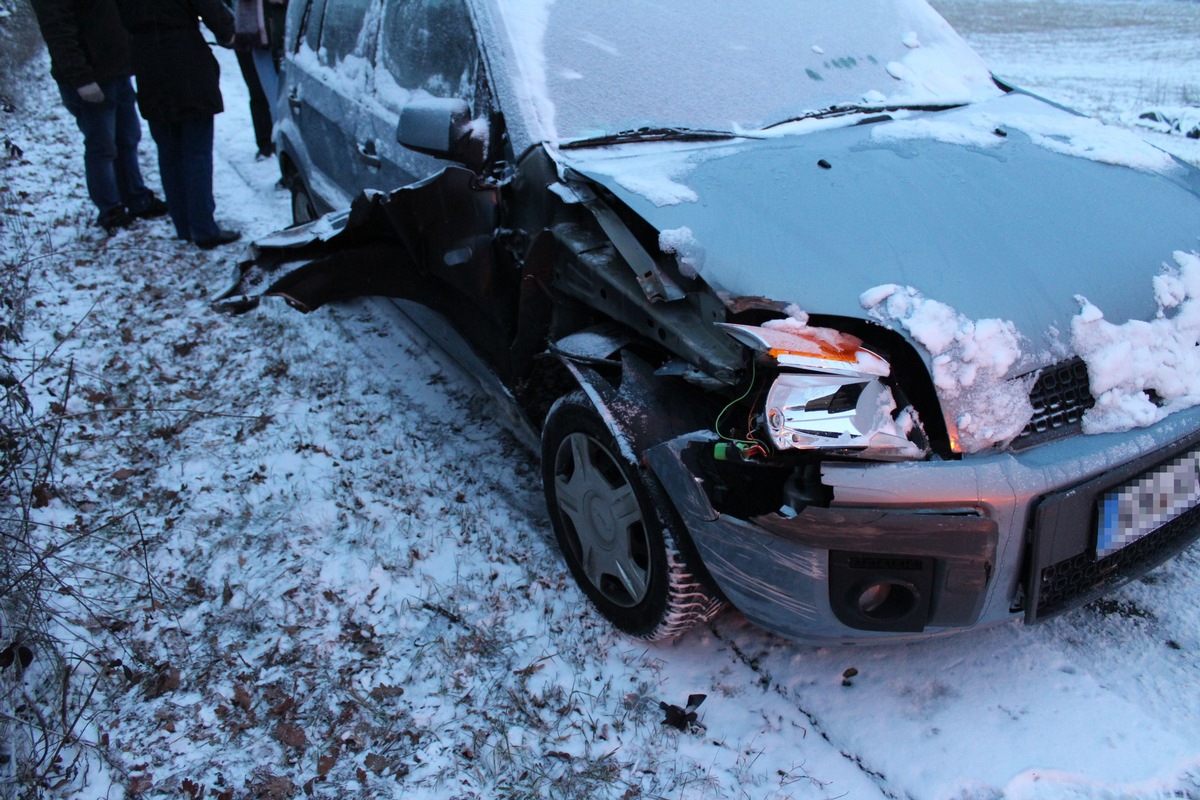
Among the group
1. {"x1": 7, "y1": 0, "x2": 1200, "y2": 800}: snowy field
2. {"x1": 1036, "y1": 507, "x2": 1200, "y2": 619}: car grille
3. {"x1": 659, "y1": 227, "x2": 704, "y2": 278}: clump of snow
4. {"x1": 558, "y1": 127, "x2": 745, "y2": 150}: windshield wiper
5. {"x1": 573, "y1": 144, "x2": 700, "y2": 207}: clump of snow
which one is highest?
{"x1": 558, "y1": 127, "x2": 745, "y2": 150}: windshield wiper

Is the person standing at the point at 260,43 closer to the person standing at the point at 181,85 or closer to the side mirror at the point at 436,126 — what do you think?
the person standing at the point at 181,85

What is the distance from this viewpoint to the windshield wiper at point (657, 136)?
2525mm

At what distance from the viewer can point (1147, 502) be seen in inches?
73.1

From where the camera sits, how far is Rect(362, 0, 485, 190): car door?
111 inches

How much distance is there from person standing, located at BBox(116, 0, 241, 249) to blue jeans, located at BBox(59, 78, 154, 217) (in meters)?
0.47

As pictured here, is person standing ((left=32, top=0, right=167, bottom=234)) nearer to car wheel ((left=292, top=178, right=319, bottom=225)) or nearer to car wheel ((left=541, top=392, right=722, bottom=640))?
car wheel ((left=292, top=178, right=319, bottom=225))

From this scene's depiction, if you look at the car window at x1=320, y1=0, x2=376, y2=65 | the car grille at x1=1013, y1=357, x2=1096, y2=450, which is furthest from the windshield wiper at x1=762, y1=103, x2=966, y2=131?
the car window at x1=320, y1=0, x2=376, y2=65

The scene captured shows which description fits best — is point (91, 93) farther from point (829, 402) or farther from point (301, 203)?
point (829, 402)

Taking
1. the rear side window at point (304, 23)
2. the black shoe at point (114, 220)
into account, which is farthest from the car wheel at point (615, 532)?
the black shoe at point (114, 220)

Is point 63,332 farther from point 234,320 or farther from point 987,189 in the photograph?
point 987,189

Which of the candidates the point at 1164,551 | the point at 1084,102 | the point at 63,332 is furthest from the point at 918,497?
the point at 1084,102

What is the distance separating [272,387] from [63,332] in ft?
4.90

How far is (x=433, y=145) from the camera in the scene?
2.52 meters

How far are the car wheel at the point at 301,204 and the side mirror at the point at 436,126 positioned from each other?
2384 millimetres
